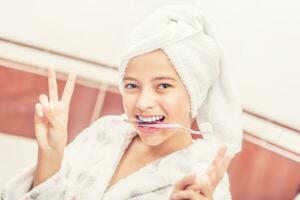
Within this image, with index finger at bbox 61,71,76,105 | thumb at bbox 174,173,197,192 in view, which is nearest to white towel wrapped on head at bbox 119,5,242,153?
index finger at bbox 61,71,76,105

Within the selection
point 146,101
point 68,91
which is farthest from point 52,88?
point 146,101

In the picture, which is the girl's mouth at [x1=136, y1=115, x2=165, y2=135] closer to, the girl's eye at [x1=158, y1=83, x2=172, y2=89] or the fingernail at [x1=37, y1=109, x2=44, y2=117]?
the girl's eye at [x1=158, y1=83, x2=172, y2=89]

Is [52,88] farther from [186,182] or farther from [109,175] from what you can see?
[186,182]

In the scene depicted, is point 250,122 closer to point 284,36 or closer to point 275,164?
point 275,164

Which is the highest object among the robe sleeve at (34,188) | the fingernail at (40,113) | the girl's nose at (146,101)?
the girl's nose at (146,101)

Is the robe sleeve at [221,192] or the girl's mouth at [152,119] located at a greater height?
the girl's mouth at [152,119]

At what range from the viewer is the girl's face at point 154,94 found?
896 mm

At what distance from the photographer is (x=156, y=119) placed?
0.92m

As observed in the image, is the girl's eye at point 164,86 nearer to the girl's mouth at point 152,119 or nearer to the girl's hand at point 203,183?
the girl's mouth at point 152,119

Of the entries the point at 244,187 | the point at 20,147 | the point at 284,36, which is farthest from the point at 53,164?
the point at 284,36

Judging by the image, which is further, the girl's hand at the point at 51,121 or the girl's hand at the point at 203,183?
the girl's hand at the point at 51,121

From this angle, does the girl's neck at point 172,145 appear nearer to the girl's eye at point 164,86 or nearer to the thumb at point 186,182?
the girl's eye at point 164,86

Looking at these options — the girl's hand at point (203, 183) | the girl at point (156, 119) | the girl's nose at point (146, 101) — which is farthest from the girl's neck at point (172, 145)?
the girl's hand at point (203, 183)

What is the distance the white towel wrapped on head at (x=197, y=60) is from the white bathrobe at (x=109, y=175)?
0.21 ft
